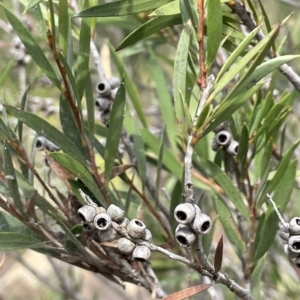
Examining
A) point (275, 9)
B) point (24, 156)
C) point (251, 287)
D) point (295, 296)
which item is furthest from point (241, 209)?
point (275, 9)

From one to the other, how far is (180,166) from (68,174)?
0.62 ft

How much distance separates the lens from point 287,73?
0.37 m

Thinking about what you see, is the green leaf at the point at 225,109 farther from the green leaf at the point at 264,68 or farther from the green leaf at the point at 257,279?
the green leaf at the point at 257,279

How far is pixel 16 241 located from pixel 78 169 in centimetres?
8

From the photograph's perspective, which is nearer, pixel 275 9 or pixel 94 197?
pixel 94 197

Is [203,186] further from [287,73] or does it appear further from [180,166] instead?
[287,73]

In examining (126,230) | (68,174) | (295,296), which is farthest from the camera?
(295,296)

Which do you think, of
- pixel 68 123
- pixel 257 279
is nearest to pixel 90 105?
pixel 68 123

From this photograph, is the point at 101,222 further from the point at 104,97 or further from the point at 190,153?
the point at 104,97

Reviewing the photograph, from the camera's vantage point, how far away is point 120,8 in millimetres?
355

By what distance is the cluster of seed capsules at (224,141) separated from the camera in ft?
1.47

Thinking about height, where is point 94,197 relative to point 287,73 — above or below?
below

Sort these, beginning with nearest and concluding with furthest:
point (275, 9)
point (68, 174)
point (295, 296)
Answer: point (68, 174) < point (295, 296) < point (275, 9)

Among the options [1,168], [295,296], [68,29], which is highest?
[68,29]
